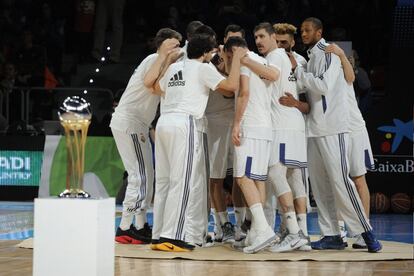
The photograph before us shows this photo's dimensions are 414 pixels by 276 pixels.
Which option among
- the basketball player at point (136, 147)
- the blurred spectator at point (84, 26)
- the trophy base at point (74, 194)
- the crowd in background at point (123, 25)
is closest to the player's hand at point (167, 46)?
the basketball player at point (136, 147)

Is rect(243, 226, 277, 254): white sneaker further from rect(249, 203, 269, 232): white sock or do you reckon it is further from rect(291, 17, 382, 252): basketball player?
rect(291, 17, 382, 252): basketball player

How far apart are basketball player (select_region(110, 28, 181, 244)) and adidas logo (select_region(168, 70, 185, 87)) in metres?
0.84

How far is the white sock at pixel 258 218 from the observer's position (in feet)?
30.0

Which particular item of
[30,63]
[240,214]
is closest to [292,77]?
[240,214]

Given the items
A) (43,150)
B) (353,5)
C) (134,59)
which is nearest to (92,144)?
(43,150)

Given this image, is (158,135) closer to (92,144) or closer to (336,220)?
(336,220)

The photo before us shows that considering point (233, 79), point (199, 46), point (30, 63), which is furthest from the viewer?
point (30, 63)

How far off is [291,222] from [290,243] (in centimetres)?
22

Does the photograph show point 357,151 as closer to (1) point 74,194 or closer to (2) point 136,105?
(2) point 136,105

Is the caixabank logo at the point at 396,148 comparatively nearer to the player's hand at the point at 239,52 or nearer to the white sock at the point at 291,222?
the white sock at the point at 291,222

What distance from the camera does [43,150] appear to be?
1631cm

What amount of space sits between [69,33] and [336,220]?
12.1 metres

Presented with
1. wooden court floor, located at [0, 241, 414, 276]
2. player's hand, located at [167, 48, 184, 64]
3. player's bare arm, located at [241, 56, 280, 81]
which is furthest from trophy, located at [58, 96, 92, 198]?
player's hand, located at [167, 48, 184, 64]

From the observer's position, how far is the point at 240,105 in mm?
9281
